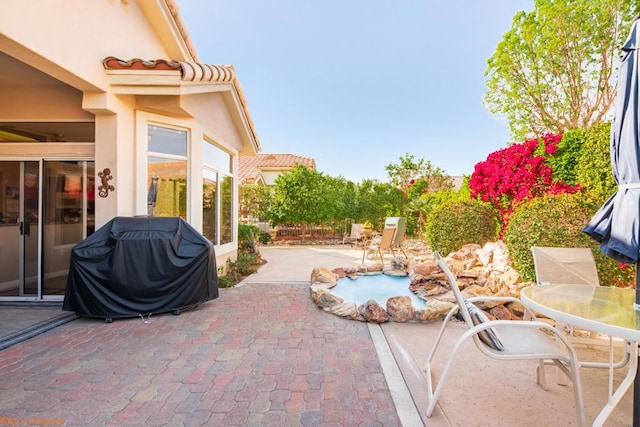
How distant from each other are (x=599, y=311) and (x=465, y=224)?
654cm

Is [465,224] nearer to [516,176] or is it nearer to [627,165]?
[516,176]

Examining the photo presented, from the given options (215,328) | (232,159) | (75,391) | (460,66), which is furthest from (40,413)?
(460,66)

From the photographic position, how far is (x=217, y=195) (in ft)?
27.2

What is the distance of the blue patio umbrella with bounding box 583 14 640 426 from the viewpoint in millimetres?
2434

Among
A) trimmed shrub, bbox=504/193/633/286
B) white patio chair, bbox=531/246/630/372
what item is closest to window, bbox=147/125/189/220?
white patio chair, bbox=531/246/630/372

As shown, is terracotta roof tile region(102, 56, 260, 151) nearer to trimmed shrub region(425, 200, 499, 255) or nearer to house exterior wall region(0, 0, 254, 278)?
house exterior wall region(0, 0, 254, 278)

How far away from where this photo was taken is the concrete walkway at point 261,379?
254 cm

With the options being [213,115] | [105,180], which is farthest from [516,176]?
[105,180]

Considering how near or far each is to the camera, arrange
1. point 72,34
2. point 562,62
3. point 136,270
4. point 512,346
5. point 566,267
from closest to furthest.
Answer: point 512,346, point 566,267, point 72,34, point 136,270, point 562,62

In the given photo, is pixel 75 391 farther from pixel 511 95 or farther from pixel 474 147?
pixel 474 147

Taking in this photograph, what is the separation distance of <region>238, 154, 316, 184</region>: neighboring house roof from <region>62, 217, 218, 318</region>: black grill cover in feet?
57.5

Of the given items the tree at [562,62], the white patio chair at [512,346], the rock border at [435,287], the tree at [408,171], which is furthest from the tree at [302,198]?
the white patio chair at [512,346]

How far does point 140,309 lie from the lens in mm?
4812

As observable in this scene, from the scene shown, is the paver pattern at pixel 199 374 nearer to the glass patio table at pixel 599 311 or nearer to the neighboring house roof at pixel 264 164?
the glass patio table at pixel 599 311
